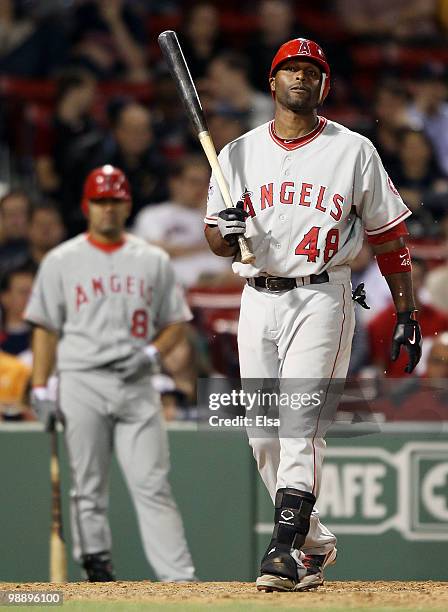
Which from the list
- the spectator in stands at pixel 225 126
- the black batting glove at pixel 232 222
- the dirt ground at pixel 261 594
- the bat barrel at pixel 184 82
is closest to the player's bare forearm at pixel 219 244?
the black batting glove at pixel 232 222

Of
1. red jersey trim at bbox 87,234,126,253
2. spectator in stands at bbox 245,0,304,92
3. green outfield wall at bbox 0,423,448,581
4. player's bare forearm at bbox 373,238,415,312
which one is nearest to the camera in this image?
player's bare forearm at bbox 373,238,415,312

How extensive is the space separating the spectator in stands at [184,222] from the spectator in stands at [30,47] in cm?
205

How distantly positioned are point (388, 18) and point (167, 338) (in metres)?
6.68

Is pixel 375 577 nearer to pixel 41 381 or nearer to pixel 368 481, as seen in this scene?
pixel 368 481

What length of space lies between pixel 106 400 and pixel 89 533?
2.21 feet

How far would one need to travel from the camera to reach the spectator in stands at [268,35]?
11.1 metres

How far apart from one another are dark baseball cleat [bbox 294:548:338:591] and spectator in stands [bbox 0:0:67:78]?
259 inches

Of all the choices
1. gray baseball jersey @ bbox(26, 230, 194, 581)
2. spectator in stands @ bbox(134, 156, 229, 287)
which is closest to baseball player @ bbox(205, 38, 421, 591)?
gray baseball jersey @ bbox(26, 230, 194, 581)

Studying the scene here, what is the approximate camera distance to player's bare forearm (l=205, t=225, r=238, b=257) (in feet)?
17.8

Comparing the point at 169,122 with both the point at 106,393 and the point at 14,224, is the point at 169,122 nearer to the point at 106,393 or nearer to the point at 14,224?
the point at 14,224

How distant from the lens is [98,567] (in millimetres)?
7293

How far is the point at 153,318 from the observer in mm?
7586

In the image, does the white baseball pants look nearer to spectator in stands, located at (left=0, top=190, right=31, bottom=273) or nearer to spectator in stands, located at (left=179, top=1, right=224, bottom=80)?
spectator in stands, located at (left=0, top=190, right=31, bottom=273)

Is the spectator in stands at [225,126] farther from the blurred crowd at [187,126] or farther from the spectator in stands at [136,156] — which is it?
the spectator in stands at [136,156]
